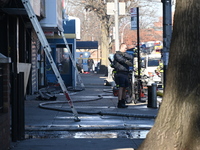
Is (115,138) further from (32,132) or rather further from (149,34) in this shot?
(149,34)

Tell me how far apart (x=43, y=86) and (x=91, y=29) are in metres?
51.6

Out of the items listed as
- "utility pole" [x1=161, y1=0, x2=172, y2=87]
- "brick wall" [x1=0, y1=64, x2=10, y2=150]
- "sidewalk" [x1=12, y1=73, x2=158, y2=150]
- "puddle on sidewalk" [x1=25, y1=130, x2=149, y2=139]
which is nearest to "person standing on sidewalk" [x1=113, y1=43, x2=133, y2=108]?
"sidewalk" [x1=12, y1=73, x2=158, y2=150]

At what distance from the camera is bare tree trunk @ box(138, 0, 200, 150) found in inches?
255

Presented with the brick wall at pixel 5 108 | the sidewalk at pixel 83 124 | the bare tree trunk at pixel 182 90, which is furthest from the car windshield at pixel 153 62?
the bare tree trunk at pixel 182 90

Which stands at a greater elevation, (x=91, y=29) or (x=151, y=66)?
(x=91, y=29)

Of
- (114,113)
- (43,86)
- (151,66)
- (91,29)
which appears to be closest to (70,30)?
(43,86)

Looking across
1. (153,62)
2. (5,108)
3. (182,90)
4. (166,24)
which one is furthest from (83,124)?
(153,62)

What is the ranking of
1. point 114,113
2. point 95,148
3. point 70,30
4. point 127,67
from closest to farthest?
1. point 95,148
2. point 114,113
3. point 127,67
4. point 70,30

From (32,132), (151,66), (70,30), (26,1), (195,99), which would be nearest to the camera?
(195,99)

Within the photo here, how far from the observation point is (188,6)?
6.58 m

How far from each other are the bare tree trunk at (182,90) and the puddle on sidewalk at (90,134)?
3.14m

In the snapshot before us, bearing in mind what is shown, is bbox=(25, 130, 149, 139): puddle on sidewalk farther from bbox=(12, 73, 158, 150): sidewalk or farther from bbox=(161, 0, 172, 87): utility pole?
bbox=(161, 0, 172, 87): utility pole

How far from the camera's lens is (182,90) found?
21.5ft

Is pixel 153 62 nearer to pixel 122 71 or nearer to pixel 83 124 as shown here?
pixel 122 71
